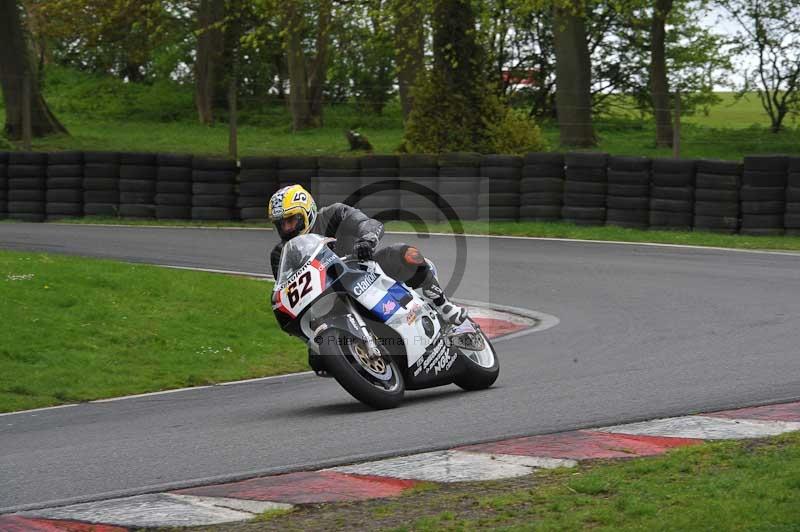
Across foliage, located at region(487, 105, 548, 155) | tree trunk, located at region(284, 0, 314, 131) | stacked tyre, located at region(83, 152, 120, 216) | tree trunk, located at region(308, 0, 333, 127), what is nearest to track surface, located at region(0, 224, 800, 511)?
foliage, located at region(487, 105, 548, 155)

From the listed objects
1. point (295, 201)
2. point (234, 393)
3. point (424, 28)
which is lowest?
point (234, 393)

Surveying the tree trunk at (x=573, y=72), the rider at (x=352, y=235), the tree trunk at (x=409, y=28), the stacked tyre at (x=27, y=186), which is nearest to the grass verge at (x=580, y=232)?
the stacked tyre at (x=27, y=186)

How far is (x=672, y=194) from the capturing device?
62.1ft

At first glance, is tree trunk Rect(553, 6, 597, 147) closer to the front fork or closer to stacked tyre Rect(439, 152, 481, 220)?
stacked tyre Rect(439, 152, 481, 220)

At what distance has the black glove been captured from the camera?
791cm

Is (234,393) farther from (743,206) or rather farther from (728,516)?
(743,206)

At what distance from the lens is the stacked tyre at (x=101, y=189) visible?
21.3 metres

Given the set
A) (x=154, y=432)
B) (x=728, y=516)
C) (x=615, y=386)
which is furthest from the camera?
(x=615, y=386)

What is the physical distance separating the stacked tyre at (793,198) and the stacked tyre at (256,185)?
26.0 ft

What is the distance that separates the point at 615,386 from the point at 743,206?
10758mm

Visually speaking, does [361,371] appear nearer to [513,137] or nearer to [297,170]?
[297,170]

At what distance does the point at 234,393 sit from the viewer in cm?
939

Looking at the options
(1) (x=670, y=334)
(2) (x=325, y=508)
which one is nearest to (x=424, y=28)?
(1) (x=670, y=334)

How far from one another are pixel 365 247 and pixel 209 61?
29.2 meters
